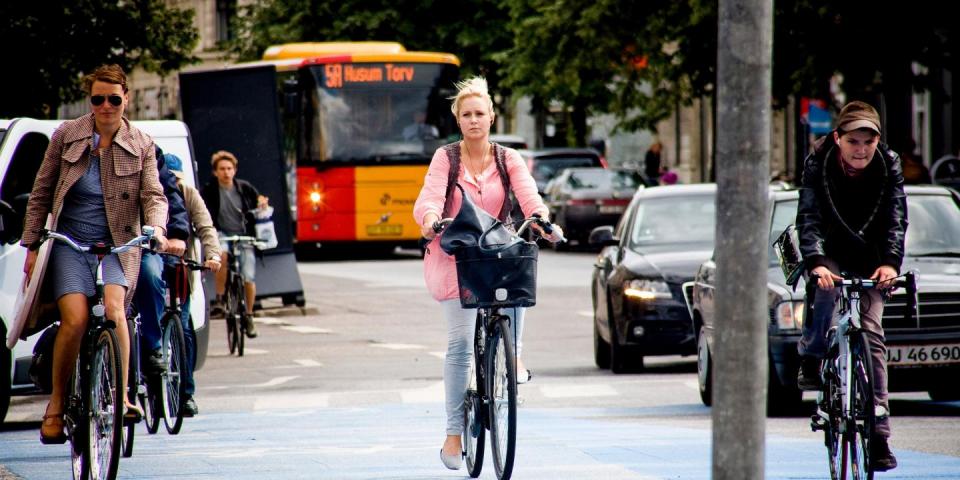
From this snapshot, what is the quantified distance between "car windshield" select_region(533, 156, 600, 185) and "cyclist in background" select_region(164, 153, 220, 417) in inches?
1132

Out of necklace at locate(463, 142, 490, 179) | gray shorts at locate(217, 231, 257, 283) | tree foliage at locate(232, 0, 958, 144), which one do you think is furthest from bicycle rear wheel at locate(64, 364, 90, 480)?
tree foliage at locate(232, 0, 958, 144)

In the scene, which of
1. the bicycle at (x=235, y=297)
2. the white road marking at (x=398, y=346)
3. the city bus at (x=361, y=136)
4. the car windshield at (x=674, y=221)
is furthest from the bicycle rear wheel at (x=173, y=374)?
the city bus at (x=361, y=136)

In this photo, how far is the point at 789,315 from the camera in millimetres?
11281

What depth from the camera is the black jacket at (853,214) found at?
26.1ft

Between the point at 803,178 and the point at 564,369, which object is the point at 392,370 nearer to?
the point at 564,369

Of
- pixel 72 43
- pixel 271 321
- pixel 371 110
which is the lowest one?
pixel 271 321

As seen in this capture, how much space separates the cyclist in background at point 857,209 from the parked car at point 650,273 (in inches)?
253

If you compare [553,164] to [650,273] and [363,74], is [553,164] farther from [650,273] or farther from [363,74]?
[650,273]

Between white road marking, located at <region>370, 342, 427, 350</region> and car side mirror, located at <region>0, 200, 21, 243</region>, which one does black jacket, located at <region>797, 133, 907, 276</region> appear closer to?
car side mirror, located at <region>0, 200, 21, 243</region>

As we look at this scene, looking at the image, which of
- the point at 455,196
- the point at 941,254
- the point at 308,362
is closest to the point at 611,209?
the point at 308,362

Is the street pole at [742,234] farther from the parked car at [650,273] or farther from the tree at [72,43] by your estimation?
the tree at [72,43]

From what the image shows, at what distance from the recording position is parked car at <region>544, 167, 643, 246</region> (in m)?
36.5

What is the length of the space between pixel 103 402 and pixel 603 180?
2912 cm

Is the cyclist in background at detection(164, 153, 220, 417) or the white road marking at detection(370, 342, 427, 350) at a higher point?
the cyclist in background at detection(164, 153, 220, 417)
